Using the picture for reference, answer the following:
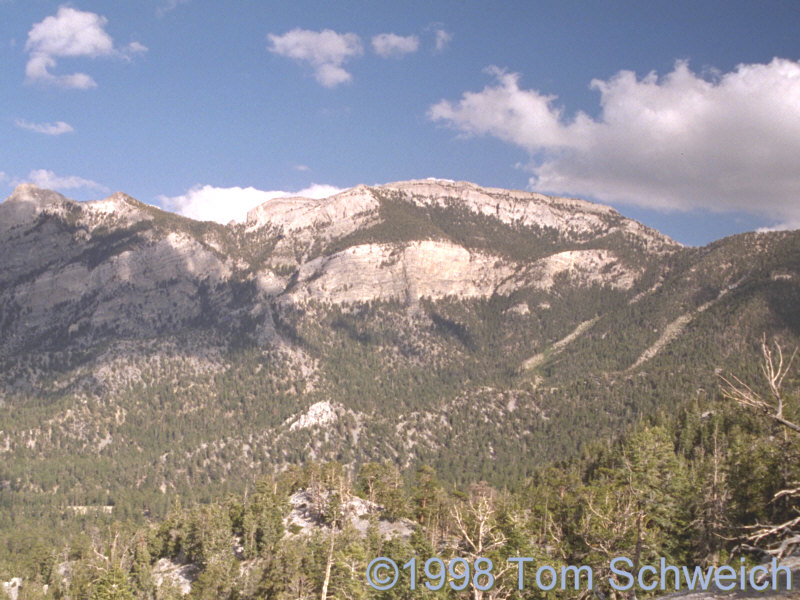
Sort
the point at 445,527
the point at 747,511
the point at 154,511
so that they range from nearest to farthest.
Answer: the point at 747,511, the point at 445,527, the point at 154,511

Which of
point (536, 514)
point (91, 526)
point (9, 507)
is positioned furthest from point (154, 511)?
point (536, 514)

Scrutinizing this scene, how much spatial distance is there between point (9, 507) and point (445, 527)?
15959cm

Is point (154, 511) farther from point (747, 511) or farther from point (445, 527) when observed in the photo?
point (747, 511)

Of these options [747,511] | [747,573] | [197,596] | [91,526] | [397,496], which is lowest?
[91,526]

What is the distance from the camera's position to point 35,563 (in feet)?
370

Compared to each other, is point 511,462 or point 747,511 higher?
point 747,511

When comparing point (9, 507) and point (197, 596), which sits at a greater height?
point (197, 596)

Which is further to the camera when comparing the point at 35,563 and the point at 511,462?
the point at 511,462

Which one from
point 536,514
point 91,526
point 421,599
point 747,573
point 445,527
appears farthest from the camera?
point 91,526

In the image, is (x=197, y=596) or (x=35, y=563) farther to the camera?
(x=35, y=563)

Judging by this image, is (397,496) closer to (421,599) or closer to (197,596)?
(197,596)

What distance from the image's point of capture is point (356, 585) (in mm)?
39844

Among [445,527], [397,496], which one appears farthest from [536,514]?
[397,496]

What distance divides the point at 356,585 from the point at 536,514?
131ft
